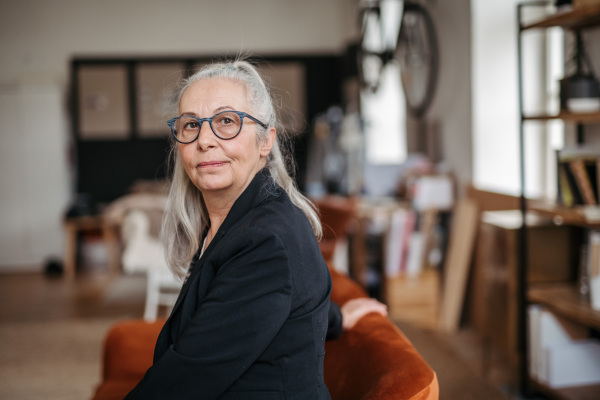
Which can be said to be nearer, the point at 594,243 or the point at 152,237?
the point at 594,243

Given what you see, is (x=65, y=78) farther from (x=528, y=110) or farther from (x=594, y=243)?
(x=594, y=243)

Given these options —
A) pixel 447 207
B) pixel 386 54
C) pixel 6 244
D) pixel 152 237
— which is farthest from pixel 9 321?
pixel 386 54

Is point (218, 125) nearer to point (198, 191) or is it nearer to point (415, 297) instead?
point (198, 191)

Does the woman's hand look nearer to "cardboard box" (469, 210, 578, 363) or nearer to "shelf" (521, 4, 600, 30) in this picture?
"shelf" (521, 4, 600, 30)

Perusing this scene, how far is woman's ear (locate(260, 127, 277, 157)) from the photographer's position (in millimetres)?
1666

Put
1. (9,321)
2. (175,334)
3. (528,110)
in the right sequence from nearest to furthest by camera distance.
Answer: (175,334) → (528,110) → (9,321)

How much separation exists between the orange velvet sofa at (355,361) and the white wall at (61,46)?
6.07 meters

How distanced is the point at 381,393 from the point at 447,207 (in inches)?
145

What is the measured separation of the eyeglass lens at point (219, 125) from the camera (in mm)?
1546

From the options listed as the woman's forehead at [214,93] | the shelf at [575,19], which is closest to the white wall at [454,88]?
the shelf at [575,19]

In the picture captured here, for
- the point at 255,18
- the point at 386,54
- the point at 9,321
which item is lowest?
the point at 9,321

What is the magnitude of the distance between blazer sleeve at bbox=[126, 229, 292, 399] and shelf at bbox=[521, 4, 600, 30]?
2.14m

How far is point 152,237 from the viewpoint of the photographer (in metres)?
5.18

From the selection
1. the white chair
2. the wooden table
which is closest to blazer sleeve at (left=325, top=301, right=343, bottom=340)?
the white chair
